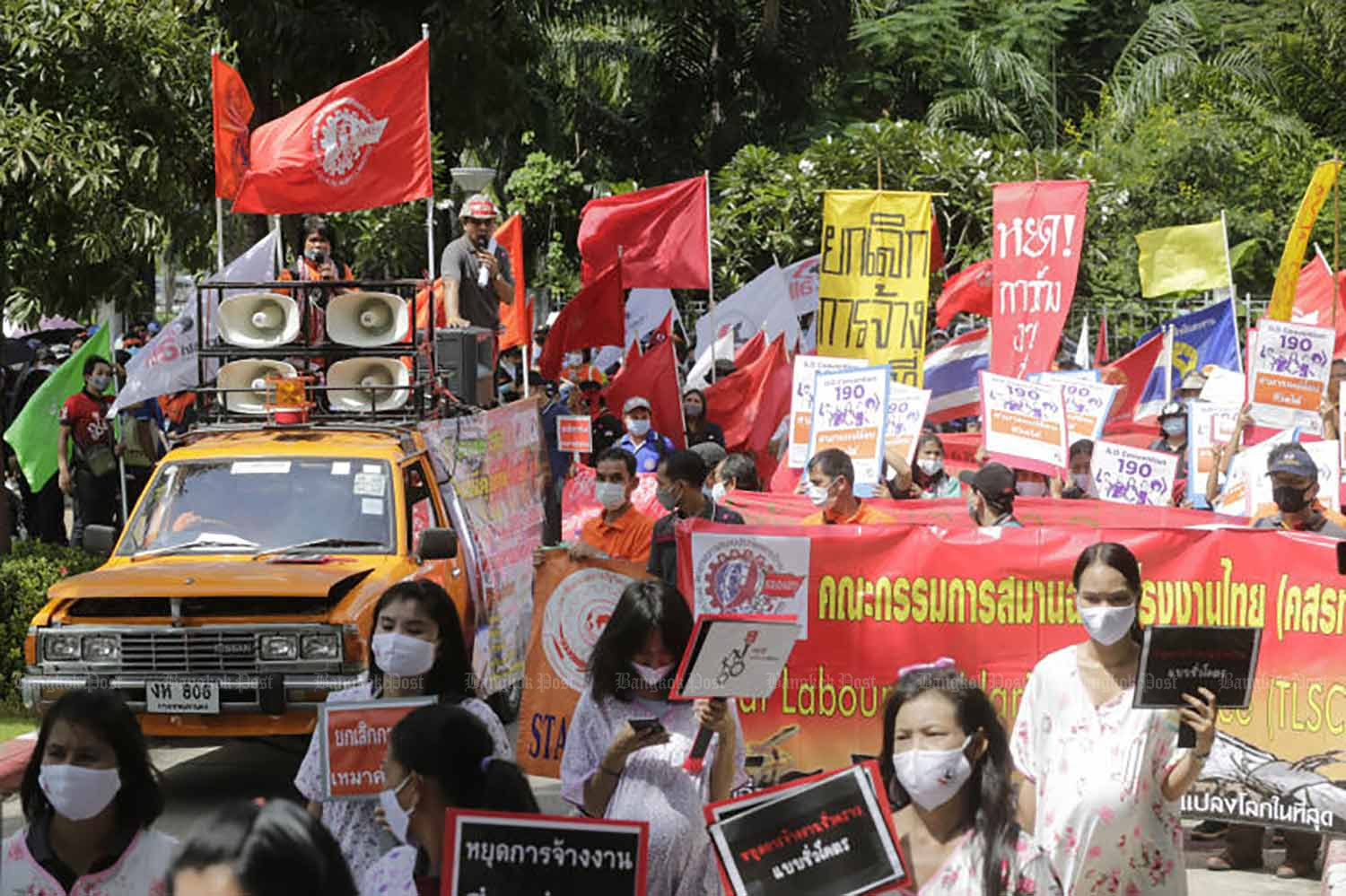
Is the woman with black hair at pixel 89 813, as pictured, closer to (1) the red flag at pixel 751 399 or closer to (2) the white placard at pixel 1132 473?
(2) the white placard at pixel 1132 473

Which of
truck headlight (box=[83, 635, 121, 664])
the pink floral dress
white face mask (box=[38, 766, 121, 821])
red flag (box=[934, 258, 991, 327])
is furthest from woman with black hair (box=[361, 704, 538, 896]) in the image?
red flag (box=[934, 258, 991, 327])

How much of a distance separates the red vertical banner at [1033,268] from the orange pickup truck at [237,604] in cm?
624

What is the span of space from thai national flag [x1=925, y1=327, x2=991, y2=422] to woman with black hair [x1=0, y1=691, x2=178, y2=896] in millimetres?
14235

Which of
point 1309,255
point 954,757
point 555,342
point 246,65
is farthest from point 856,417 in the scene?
point 1309,255

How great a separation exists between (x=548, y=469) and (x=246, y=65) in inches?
156

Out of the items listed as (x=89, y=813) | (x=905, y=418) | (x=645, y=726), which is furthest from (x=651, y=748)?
(x=905, y=418)

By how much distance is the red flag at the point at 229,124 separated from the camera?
44.3 ft

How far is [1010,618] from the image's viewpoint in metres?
9.37

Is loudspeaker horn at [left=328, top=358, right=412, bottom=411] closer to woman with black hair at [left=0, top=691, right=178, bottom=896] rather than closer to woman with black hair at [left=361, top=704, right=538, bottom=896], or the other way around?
woman with black hair at [left=0, top=691, right=178, bottom=896]

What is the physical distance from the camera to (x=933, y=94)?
4138cm

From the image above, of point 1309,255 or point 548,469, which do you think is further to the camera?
point 1309,255

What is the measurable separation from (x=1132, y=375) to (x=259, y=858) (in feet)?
53.0

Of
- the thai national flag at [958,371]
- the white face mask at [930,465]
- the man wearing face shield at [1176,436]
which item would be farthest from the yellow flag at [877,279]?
the thai national flag at [958,371]

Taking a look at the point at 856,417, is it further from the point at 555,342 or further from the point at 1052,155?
the point at 1052,155
